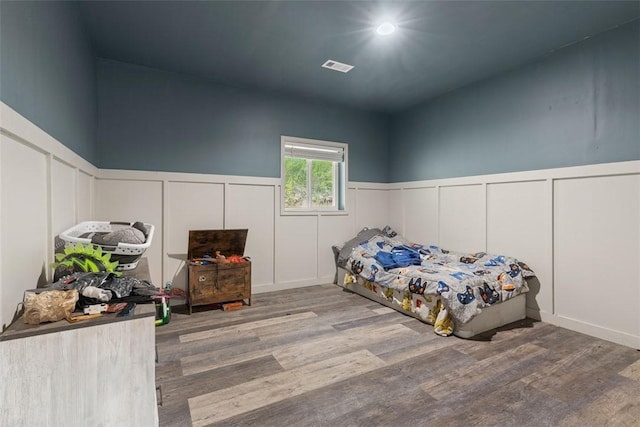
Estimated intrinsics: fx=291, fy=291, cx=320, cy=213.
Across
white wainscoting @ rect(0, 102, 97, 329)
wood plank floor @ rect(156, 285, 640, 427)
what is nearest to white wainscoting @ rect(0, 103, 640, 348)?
white wainscoting @ rect(0, 102, 97, 329)

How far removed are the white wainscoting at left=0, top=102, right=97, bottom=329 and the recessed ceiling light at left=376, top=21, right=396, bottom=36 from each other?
247cm

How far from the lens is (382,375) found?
2.00 m

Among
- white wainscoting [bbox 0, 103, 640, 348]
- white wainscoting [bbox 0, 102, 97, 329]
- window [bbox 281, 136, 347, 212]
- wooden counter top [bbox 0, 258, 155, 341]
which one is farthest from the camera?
window [bbox 281, 136, 347, 212]

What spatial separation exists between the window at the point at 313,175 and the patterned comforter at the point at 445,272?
0.87 m

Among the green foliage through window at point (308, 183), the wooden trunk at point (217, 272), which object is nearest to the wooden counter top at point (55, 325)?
the wooden trunk at point (217, 272)

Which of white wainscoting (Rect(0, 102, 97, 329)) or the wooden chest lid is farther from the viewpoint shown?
the wooden chest lid

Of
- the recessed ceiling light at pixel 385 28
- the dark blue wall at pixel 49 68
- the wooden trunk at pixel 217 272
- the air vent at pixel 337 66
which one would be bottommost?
the wooden trunk at pixel 217 272

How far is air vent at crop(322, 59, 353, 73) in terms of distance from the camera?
312 centimetres

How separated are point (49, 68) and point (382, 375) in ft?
9.04

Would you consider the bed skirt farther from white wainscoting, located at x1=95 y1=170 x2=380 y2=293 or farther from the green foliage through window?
the green foliage through window

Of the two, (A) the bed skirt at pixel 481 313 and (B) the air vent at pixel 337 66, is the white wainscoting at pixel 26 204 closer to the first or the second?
(B) the air vent at pixel 337 66

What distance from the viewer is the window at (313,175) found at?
4137 mm

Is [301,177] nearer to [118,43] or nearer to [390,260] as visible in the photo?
[390,260]

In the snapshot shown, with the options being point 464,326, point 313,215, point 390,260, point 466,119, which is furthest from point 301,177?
point 464,326
